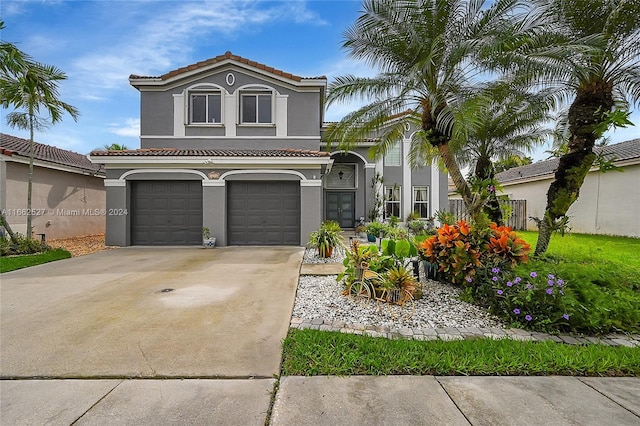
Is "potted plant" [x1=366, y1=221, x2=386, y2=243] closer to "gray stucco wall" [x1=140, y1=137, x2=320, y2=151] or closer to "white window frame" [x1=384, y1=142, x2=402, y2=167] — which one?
"gray stucco wall" [x1=140, y1=137, x2=320, y2=151]

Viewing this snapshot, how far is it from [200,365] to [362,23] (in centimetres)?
804

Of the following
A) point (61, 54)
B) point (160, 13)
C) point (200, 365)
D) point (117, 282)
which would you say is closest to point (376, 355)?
point (200, 365)

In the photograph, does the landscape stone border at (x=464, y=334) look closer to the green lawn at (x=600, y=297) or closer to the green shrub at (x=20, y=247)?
the green lawn at (x=600, y=297)

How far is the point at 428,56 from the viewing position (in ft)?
21.9

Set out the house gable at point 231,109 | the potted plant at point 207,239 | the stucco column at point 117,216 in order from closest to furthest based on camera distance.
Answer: the potted plant at point 207,239, the stucco column at point 117,216, the house gable at point 231,109

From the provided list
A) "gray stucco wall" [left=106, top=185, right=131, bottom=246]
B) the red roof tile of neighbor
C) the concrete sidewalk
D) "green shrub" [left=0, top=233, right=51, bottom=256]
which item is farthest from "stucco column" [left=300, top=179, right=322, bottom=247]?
the concrete sidewalk

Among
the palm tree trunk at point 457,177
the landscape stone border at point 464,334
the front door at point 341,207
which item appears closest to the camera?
the landscape stone border at point 464,334

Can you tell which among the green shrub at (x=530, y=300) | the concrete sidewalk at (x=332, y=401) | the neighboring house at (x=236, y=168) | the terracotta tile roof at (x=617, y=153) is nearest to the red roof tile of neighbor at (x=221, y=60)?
the neighboring house at (x=236, y=168)

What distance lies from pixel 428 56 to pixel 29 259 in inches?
483

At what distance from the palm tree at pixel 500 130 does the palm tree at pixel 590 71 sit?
4.03 feet

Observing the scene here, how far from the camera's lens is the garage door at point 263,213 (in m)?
12.5

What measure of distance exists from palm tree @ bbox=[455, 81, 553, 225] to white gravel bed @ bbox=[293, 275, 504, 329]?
109 inches

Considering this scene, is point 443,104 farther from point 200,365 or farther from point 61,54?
point 61,54

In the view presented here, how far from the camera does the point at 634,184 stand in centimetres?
1355
